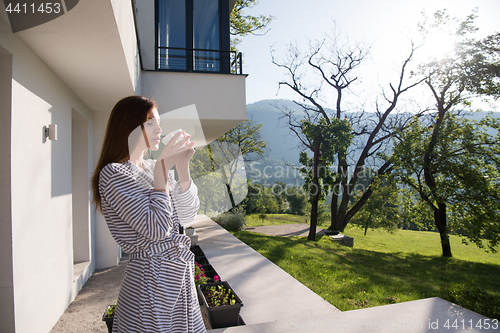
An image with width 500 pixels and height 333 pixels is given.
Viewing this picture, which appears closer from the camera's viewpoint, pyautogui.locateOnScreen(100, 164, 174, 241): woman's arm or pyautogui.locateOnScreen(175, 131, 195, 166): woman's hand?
pyautogui.locateOnScreen(100, 164, 174, 241): woman's arm

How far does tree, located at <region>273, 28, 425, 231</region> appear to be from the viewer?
47.5 ft

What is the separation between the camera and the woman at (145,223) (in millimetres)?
1047

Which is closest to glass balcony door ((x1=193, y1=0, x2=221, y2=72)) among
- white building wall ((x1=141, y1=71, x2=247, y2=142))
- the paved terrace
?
white building wall ((x1=141, y1=71, x2=247, y2=142))

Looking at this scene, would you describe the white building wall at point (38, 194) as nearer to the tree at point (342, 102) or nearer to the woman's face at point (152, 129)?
the woman's face at point (152, 129)

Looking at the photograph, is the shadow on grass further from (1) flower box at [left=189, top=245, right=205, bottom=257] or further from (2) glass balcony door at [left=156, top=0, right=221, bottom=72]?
(2) glass balcony door at [left=156, top=0, right=221, bottom=72]

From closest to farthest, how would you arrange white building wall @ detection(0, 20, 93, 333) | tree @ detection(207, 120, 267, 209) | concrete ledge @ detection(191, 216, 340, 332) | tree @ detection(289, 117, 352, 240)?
white building wall @ detection(0, 20, 93, 333) → concrete ledge @ detection(191, 216, 340, 332) → tree @ detection(289, 117, 352, 240) → tree @ detection(207, 120, 267, 209)

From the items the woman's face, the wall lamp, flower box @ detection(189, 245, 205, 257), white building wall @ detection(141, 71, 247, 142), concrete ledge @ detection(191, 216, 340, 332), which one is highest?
white building wall @ detection(141, 71, 247, 142)

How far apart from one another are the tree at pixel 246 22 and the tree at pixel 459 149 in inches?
286

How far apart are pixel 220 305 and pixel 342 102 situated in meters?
14.3

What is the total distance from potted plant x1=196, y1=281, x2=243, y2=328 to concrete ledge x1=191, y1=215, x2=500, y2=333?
0.10 meters

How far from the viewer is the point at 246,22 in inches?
514

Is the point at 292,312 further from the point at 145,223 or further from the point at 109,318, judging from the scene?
the point at 145,223

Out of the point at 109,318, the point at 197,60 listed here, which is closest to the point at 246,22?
the point at 197,60

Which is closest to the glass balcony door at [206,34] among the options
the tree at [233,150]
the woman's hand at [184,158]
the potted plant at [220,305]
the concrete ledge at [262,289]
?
the concrete ledge at [262,289]
